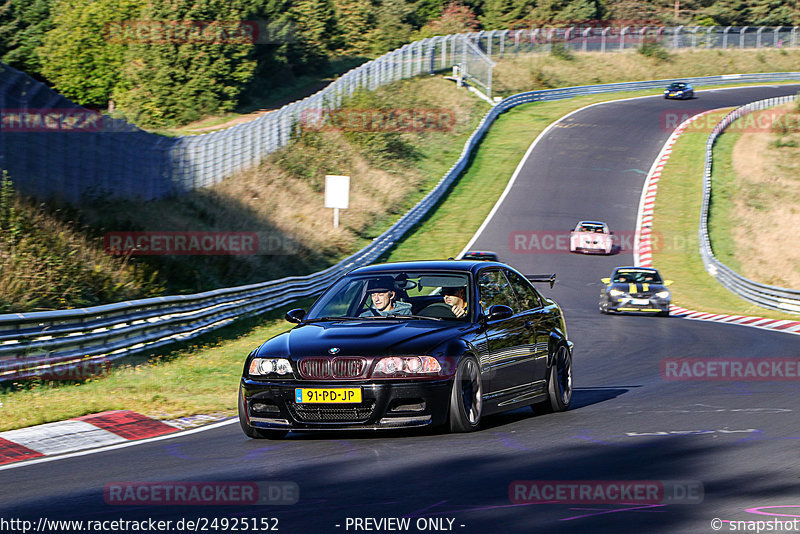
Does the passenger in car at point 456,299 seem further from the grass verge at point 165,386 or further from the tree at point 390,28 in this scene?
the tree at point 390,28

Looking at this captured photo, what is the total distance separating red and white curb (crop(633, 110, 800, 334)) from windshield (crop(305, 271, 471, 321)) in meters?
15.2

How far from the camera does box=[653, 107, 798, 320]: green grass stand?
102 ft

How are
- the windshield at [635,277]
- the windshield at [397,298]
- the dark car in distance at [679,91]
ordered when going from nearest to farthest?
the windshield at [397,298]
the windshield at [635,277]
the dark car in distance at [679,91]

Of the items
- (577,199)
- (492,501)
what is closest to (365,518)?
(492,501)

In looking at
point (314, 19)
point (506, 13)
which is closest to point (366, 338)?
point (314, 19)

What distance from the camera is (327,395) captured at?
26.6 feet

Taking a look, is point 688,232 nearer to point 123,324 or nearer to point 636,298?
point 636,298

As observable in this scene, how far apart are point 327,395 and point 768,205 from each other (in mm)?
41690

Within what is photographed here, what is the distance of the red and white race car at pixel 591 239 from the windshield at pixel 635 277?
1007cm

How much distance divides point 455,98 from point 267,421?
2197 inches

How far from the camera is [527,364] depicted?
387 inches

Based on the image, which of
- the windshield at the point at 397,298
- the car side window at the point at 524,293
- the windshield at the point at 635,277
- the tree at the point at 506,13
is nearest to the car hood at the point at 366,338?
the windshield at the point at 397,298

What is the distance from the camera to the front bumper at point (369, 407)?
8086mm

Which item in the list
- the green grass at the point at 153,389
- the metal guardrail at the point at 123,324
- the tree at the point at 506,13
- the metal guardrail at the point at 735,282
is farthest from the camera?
the tree at the point at 506,13
